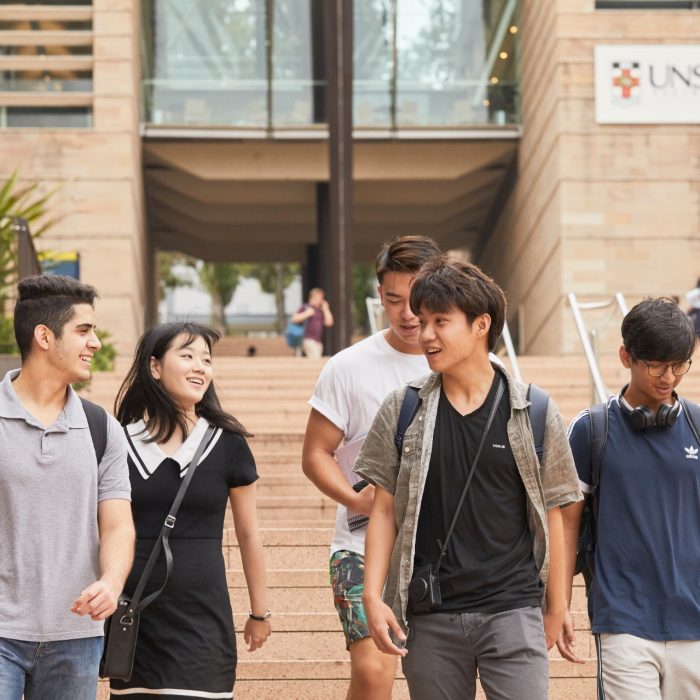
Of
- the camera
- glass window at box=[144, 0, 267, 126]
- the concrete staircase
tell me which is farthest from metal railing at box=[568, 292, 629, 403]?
glass window at box=[144, 0, 267, 126]

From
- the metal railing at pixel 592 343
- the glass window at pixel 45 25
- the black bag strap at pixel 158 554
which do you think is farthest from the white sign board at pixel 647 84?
the black bag strap at pixel 158 554

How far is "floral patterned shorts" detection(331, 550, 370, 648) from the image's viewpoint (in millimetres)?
4379

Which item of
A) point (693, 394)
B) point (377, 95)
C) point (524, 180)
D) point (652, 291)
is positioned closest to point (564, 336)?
point (652, 291)

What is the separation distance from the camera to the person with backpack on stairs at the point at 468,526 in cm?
364

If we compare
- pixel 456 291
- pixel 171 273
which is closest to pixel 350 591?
pixel 456 291

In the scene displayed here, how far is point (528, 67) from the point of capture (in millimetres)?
23266

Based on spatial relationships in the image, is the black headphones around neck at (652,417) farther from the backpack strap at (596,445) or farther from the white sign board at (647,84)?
the white sign board at (647,84)

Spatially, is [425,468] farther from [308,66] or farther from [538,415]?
[308,66]

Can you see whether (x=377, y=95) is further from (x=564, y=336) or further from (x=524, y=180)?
(x=564, y=336)

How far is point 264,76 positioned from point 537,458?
2050 cm

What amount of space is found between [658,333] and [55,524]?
6.07ft

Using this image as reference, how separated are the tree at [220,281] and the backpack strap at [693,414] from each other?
155 ft

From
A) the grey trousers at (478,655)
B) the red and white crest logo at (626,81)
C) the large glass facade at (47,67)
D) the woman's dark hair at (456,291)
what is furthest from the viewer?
the large glass facade at (47,67)

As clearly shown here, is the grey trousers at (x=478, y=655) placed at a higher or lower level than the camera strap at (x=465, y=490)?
lower
